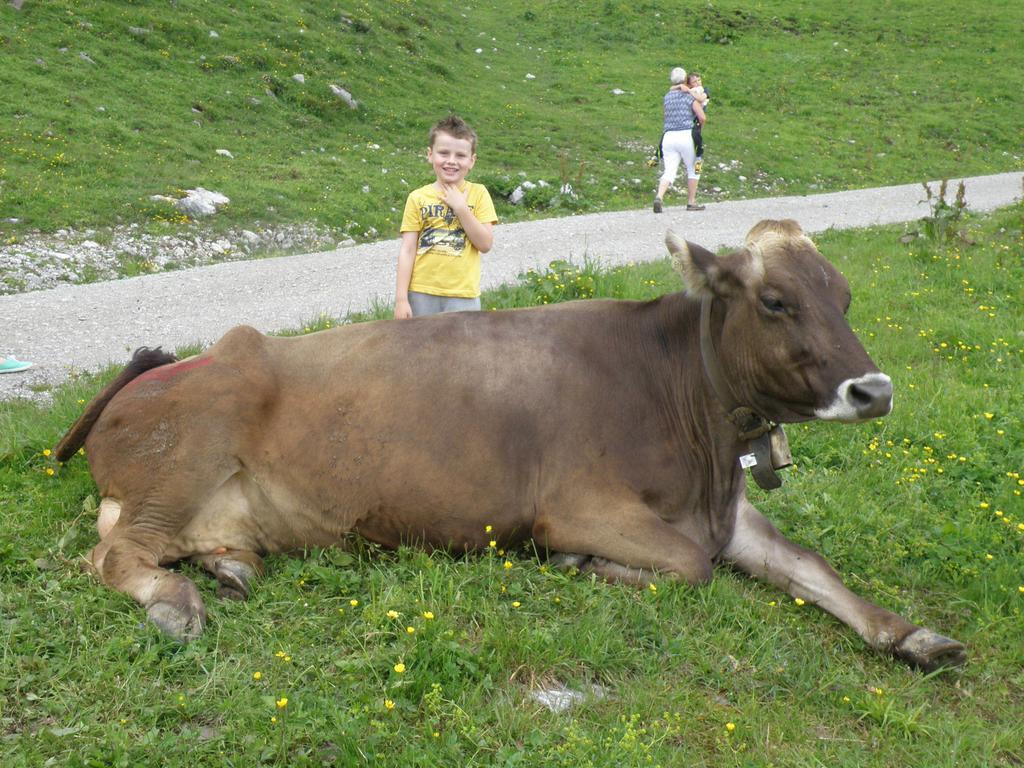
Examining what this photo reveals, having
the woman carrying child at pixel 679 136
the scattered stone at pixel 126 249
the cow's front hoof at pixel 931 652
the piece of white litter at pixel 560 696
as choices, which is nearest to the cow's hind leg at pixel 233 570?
the piece of white litter at pixel 560 696

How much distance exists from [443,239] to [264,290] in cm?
485

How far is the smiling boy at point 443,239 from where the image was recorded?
6.56m

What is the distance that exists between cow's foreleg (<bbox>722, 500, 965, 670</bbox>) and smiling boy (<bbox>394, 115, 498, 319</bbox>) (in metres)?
2.63

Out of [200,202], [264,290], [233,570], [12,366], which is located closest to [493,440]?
[233,570]

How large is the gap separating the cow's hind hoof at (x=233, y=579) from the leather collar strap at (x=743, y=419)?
2509 mm

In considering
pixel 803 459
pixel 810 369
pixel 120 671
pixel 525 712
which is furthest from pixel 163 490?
pixel 803 459

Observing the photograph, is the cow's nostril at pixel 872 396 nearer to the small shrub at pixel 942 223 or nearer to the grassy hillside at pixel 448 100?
the small shrub at pixel 942 223

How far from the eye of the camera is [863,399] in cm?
419

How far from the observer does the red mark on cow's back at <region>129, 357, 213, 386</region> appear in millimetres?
5059

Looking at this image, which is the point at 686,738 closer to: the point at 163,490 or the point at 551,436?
the point at 551,436

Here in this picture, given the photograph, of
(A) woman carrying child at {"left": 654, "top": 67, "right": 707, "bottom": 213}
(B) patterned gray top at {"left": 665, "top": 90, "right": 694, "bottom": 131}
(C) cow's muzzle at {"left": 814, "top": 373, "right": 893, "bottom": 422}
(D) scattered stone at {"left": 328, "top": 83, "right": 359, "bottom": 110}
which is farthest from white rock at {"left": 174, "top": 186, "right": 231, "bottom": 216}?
(C) cow's muzzle at {"left": 814, "top": 373, "right": 893, "bottom": 422}

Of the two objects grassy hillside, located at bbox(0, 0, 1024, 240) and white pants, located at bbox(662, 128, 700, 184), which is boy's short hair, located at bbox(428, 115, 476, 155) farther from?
white pants, located at bbox(662, 128, 700, 184)

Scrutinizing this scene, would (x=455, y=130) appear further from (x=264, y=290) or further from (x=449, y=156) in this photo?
(x=264, y=290)

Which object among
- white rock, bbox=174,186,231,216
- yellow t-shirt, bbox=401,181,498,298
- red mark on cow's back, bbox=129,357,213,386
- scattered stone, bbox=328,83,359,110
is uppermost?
yellow t-shirt, bbox=401,181,498,298
